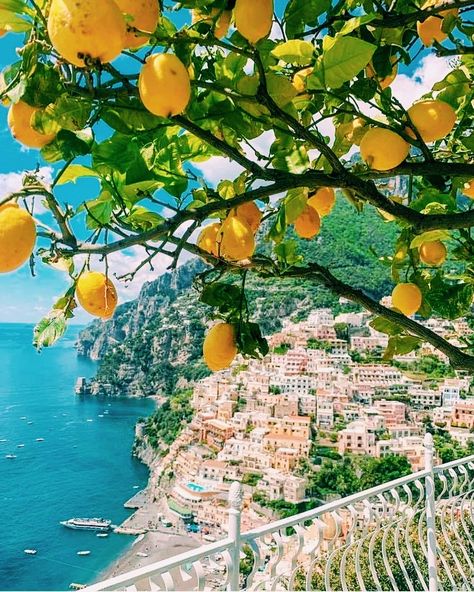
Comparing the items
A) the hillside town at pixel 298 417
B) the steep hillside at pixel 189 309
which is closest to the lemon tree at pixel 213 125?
the hillside town at pixel 298 417

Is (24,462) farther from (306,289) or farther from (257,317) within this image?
(306,289)

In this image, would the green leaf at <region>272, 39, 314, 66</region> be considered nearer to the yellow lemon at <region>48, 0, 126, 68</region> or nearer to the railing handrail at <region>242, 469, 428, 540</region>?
the yellow lemon at <region>48, 0, 126, 68</region>

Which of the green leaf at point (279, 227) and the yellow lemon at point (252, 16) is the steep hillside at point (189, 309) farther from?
the yellow lemon at point (252, 16)

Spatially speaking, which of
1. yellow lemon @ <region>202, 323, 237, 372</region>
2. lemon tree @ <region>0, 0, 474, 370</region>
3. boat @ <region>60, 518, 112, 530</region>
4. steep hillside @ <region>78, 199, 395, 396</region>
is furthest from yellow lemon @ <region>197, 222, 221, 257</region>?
boat @ <region>60, 518, 112, 530</region>

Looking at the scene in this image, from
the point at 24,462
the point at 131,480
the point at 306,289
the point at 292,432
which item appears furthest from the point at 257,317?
the point at 24,462

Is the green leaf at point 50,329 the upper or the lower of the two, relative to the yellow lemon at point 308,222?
lower

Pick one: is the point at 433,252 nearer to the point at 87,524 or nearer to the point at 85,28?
the point at 85,28

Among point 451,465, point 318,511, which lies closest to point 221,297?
point 318,511
